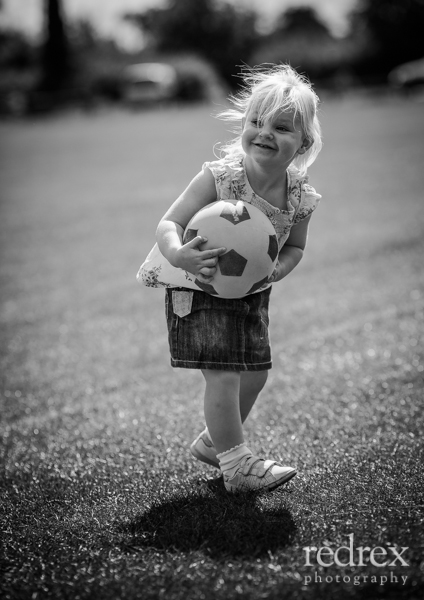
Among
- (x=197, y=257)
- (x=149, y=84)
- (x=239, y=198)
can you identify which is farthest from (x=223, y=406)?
(x=149, y=84)

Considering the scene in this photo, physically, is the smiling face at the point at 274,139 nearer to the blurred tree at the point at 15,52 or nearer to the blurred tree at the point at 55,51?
the blurred tree at the point at 55,51

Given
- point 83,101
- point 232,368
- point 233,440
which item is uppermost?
point 83,101

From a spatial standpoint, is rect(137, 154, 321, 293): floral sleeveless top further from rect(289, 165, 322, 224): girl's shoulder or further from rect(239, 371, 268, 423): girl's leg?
rect(239, 371, 268, 423): girl's leg

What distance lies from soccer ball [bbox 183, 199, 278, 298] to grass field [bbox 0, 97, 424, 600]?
3.08 feet

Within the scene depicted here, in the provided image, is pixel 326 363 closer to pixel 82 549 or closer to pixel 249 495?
pixel 249 495

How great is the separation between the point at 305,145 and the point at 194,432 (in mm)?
1747

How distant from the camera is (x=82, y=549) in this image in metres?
2.58

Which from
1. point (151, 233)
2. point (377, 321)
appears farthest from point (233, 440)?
point (151, 233)

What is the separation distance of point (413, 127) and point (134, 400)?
19587mm

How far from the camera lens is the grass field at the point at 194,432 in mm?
2396

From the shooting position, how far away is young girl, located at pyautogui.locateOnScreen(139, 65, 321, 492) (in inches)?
113

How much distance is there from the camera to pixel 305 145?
3.03m

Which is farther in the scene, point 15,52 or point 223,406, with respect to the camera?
point 15,52

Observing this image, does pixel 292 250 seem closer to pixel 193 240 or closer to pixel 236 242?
pixel 236 242
